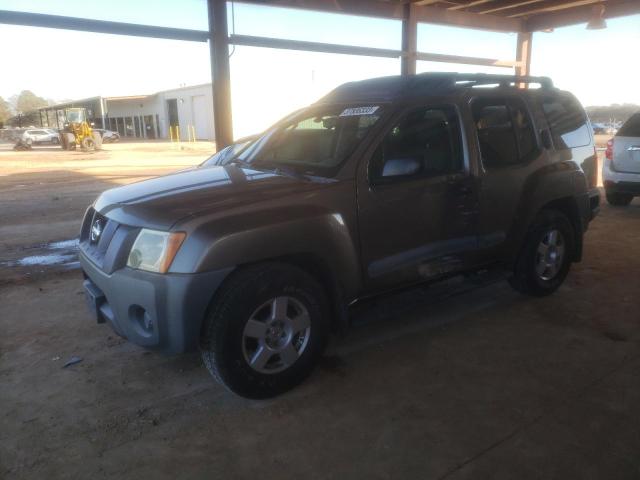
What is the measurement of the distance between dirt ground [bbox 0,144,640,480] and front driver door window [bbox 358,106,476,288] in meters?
0.40

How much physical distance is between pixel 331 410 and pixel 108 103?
5874 centimetres

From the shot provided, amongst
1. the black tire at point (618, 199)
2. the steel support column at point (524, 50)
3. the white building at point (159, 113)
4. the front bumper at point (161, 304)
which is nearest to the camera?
the front bumper at point (161, 304)

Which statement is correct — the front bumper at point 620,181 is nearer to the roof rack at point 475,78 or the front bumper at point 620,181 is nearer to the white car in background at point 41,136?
the roof rack at point 475,78

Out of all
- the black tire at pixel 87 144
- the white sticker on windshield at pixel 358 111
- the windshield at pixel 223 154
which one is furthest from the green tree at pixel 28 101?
the white sticker on windshield at pixel 358 111

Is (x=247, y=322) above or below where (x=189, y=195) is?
below

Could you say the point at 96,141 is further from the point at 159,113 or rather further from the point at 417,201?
the point at 417,201

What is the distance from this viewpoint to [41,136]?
35844 millimetres

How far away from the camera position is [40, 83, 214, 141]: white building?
43778 mm

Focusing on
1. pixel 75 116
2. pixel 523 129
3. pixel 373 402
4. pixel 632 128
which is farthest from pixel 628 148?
pixel 75 116

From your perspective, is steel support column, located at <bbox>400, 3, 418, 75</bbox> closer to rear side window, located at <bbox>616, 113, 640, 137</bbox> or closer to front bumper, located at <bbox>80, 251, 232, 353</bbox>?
rear side window, located at <bbox>616, 113, 640, 137</bbox>

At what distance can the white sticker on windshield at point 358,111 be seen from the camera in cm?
357

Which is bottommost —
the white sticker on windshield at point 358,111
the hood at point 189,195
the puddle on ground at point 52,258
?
the puddle on ground at point 52,258

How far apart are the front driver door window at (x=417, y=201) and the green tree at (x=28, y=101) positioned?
115 meters

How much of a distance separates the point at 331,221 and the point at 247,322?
2.53 ft
